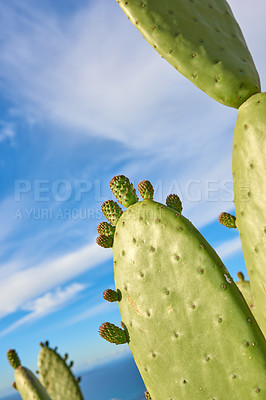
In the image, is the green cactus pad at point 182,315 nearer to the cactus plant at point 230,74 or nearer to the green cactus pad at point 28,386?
the cactus plant at point 230,74

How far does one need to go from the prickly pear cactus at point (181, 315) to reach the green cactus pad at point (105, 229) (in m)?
0.09

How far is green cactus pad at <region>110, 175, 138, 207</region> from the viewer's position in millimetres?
1977

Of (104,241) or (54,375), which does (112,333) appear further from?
(54,375)

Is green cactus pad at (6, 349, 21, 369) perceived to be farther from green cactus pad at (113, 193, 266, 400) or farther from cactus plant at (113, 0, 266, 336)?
cactus plant at (113, 0, 266, 336)

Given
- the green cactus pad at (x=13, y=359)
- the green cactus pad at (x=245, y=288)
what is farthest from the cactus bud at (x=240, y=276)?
the green cactus pad at (x=13, y=359)

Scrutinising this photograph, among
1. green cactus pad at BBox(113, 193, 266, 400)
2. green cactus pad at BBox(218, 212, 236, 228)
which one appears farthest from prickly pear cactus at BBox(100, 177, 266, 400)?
green cactus pad at BBox(218, 212, 236, 228)

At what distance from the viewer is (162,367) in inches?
69.4

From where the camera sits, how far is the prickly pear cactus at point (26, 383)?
3.48 meters

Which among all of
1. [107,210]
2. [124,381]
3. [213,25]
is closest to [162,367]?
[107,210]

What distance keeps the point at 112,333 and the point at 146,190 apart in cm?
68

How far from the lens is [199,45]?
6.30 ft

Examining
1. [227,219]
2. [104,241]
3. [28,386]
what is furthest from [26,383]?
[227,219]

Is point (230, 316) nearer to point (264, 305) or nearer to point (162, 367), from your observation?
point (264, 305)

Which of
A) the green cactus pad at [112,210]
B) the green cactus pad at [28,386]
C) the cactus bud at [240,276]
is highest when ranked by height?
the green cactus pad at [112,210]
